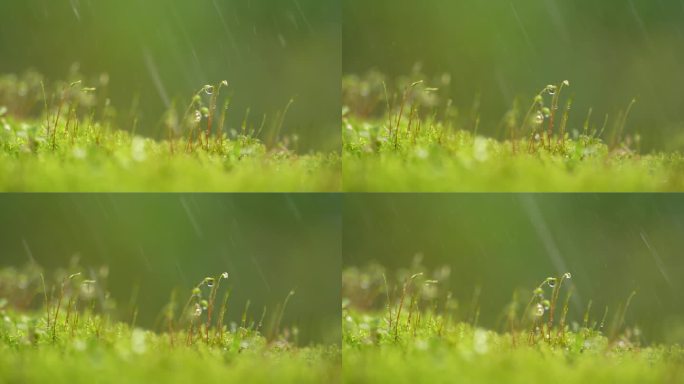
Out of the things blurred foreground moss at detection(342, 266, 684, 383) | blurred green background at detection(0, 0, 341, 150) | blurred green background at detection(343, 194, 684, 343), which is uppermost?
blurred green background at detection(0, 0, 341, 150)

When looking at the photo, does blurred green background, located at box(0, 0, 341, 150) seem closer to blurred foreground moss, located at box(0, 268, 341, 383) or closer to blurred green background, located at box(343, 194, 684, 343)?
blurred green background, located at box(343, 194, 684, 343)

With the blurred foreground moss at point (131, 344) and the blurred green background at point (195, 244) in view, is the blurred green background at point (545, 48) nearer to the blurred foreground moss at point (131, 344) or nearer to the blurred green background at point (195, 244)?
the blurred green background at point (195, 244)

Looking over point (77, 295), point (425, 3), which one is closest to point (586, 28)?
point (425, 3)

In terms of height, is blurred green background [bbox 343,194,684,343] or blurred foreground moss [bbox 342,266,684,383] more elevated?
blurred green background [bbox 343,194,684,343]

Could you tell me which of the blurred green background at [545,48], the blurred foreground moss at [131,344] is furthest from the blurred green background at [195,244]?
the blurred green background at [545,48]

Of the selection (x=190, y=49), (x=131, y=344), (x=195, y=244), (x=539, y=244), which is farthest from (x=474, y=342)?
(x=190, y=49)

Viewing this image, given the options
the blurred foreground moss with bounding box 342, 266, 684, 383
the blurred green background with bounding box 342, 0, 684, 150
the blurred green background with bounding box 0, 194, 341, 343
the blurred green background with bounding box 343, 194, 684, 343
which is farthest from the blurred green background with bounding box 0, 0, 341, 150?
the blurred foreground moss with bounding box 342, 266, 684, 383
